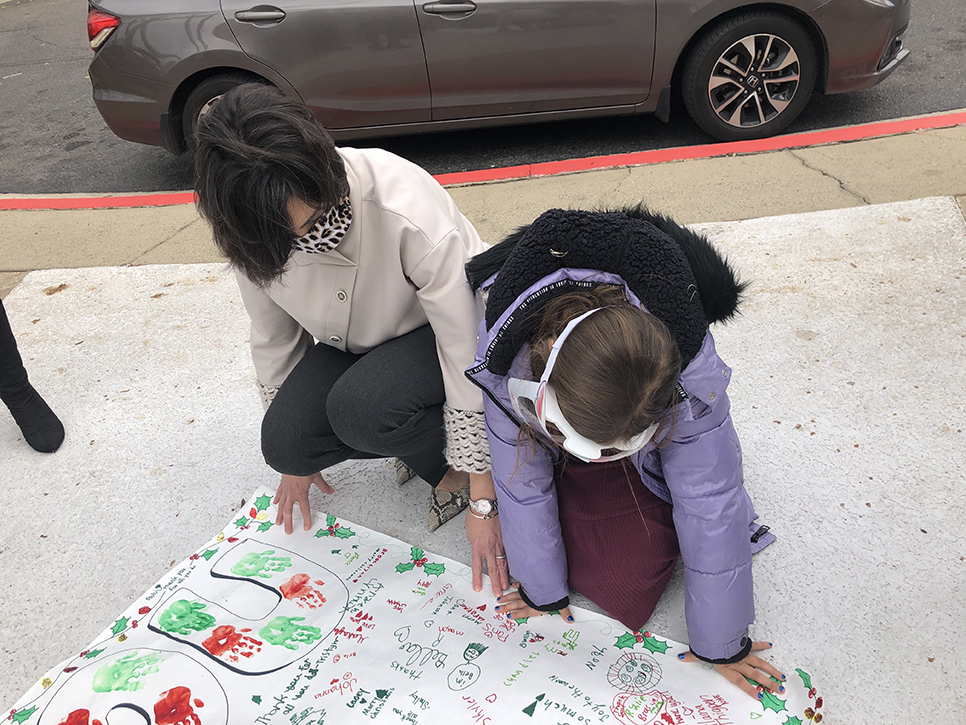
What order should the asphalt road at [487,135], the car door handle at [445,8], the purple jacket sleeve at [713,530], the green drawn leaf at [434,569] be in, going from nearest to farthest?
the purple jacket sleeve at [713,530]
the green drawn leaf at [434,569]
the car door handle at [445,8]
the asphalt road at [487,135]

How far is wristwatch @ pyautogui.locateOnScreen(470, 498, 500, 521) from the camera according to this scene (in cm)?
158

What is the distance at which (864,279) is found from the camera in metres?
2.35

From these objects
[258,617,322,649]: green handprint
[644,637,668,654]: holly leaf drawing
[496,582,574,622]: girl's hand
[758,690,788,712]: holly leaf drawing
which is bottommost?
[258,617,322,649]: green handprint

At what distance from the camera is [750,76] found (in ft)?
11.7

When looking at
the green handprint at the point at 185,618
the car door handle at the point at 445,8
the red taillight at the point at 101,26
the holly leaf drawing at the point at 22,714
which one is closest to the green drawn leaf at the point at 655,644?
the green handprint at the point at 185,618

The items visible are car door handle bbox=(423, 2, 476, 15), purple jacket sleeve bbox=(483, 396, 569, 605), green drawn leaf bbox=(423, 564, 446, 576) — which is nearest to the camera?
purple jacket sleeve bbox=(483, 396, 569, 605)

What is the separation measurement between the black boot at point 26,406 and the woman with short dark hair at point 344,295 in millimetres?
775

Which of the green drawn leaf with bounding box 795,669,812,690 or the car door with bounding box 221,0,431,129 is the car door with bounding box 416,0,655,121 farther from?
the green drawn leaf with bounding box 795,669,812,690

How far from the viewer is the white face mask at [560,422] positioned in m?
1.11

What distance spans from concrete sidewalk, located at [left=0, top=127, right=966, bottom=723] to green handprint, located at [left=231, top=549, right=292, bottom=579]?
0.61 ft

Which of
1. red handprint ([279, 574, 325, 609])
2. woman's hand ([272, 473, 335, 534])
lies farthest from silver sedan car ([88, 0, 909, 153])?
red handprint ([279, 574, 325, 609])

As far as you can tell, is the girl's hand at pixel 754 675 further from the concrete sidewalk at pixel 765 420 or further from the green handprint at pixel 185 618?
the green handprint at pixel 185 618

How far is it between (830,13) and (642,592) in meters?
2.99

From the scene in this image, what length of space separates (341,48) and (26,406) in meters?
2.16
